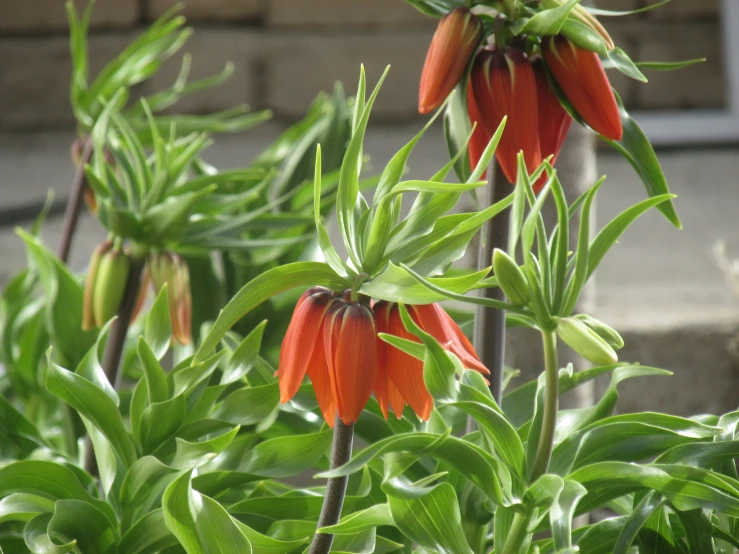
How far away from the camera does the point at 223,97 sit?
287 cm

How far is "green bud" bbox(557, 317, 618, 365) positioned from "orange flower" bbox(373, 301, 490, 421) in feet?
0.16

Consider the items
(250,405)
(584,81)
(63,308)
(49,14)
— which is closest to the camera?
(584,81)

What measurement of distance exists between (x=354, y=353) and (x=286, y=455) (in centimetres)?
19

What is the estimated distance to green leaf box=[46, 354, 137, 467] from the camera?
0.56 m

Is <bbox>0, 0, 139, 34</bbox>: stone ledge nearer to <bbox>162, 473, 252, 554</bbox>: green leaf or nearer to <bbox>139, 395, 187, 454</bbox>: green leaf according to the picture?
<bbox>139, 395, 187, 454</bbox>: green leaf

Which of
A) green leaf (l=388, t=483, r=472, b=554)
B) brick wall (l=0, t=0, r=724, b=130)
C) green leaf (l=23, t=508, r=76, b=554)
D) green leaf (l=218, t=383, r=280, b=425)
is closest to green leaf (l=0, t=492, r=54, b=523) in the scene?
green leaf (l=23, t=508, r=76, b=554)

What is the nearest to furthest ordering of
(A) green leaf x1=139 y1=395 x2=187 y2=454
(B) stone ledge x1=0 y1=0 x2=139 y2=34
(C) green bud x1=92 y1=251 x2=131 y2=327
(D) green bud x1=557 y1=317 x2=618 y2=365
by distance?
1. (D) green bud x1=557 y1=317 x2=618 y2=365
2. (A) green leaf x1=139 y1=395 x2=187 y2=454
3. (C) green bud x1=92 y1=251 x2=131 y2=327
4. (B) stone ledge x1=0 y1=0 x2=139 y2=34

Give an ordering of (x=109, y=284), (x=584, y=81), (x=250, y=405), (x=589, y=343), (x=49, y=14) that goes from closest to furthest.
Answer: (x=589, y=343) < (x=584, y=81) < (x=250, y=405) < (x=109, y=284) < (x=49, y=14)

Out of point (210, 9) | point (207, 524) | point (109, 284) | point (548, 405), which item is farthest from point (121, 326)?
point (210, 9)

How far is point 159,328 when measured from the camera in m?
0.67

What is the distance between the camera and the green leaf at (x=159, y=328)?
0.66 meters

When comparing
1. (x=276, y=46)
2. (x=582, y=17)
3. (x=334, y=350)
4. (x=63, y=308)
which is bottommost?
(x=276, y=46)

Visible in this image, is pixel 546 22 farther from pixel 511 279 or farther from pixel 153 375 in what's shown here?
pixel 153 375

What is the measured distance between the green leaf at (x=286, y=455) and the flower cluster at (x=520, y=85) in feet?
0.61
